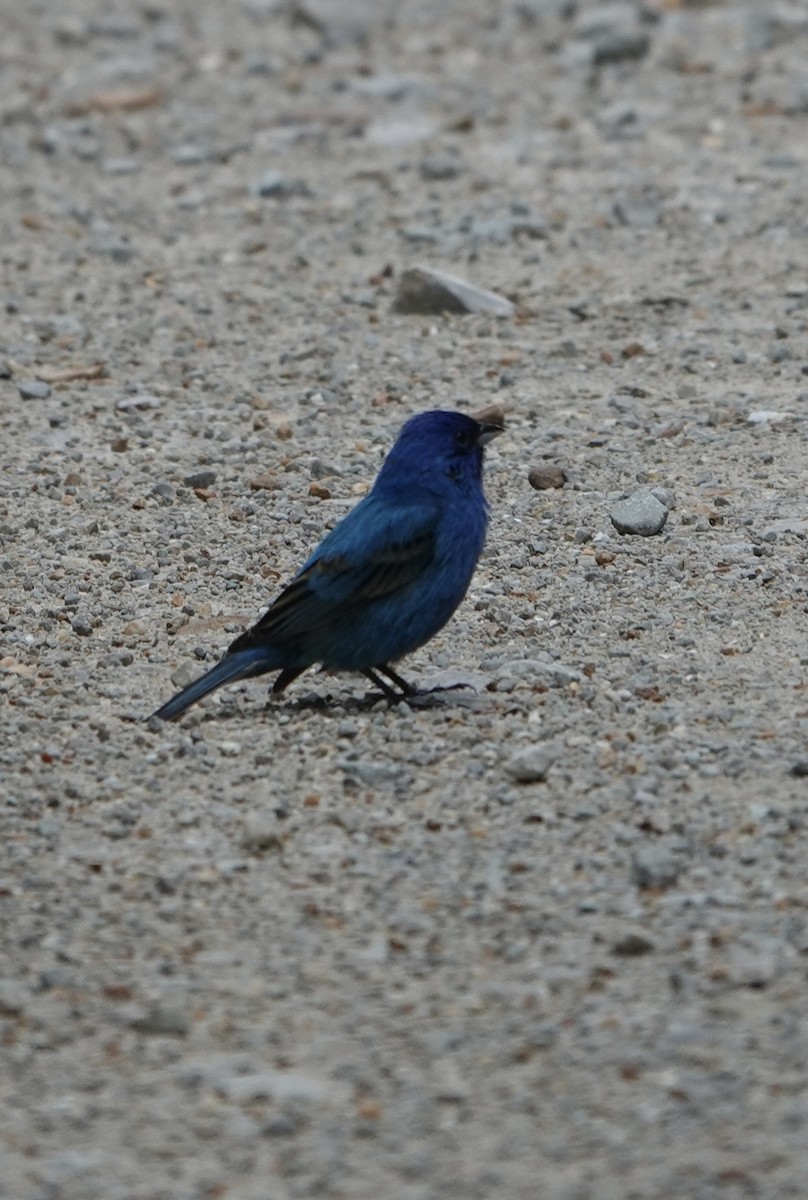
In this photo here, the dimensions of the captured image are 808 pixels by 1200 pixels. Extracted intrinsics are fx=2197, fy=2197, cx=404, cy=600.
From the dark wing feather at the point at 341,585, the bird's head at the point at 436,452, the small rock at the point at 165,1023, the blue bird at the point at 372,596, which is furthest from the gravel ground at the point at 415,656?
the bird's head at the point at 436,452

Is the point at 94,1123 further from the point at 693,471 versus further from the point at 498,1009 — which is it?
the point at 693,471

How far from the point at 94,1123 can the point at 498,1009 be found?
2.38 feet

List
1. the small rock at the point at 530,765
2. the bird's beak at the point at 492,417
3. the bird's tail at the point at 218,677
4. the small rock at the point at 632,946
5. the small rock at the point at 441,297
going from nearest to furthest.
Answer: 1. the small rock at the point at 632,946
2. the small rock at the point at 530,765
3. the bird's tail at the point at 218,677
4. the bird's beak at the point at 492,417
5. the small rock at the point at 441,297

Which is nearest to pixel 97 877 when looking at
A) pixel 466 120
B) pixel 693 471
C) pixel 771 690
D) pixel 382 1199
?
pixel 382 1199

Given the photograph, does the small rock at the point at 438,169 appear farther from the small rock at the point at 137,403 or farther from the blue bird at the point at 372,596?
the blue bird at the point at 372,596

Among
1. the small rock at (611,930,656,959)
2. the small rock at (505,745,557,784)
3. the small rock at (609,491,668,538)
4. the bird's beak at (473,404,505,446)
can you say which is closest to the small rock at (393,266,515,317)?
the bird's beak at (473,404,505,446)

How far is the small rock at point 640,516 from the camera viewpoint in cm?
620

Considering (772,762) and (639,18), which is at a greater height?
(639,18)

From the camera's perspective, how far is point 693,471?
6668 millimetres

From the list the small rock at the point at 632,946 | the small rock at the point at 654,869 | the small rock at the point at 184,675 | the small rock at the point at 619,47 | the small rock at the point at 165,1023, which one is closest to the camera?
the small rock at the point at 165,1023

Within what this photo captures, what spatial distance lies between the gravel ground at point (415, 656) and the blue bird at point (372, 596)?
13cm

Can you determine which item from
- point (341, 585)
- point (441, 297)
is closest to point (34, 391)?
point (441, 297)

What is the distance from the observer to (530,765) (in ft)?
15.3

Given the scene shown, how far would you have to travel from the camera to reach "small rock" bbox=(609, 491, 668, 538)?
6203 mm
